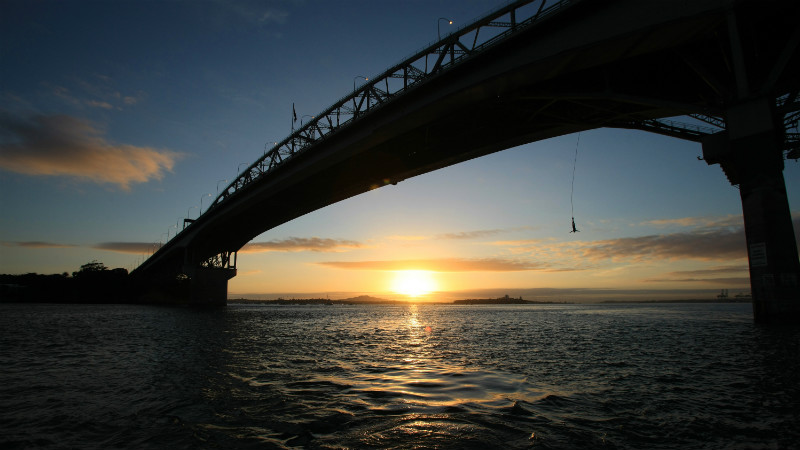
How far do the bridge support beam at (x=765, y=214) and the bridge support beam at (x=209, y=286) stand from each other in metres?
86.0

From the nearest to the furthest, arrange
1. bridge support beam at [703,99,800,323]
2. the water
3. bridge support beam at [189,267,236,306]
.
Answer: the water < bridge support beam at [703,99,800,323] < bridge support beam at [189,267,236,306]

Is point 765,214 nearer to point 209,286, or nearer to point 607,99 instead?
point 607,99

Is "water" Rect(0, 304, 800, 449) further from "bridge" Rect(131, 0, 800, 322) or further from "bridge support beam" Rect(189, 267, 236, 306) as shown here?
"bridge support beam" Rect(189, 267, 236, 306)

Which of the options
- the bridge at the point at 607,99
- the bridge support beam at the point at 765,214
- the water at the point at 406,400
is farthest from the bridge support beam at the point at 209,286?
the bridge support beam at the point at 765,214

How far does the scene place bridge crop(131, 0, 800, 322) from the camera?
65.4ft

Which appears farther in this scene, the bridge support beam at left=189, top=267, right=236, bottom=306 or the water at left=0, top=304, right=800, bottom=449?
the bridge support beam at left=189, top=267, right=236, bottom=306

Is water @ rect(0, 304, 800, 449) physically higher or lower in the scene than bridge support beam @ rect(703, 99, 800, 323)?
lower

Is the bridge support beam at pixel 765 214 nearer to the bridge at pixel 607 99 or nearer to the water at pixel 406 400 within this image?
the bridge at pixel 607 99

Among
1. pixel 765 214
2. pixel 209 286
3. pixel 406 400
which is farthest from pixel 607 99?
pixel 209 286

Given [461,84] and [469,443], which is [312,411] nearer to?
[469,443]

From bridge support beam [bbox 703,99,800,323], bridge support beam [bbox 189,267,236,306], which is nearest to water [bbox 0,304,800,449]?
bridge support beam [bbox 703,99,800,323]

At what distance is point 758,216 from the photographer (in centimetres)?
1948

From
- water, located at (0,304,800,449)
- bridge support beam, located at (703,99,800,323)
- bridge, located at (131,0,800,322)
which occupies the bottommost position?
water, located at (0,304,800,449)

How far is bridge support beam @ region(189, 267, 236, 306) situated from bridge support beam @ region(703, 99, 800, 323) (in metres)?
86.0
